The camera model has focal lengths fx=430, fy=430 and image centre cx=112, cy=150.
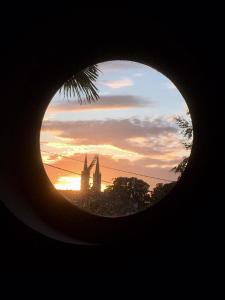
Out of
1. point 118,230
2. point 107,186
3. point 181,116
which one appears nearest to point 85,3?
point 118,230

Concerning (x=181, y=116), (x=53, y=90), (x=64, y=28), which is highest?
(x=181, y=116)

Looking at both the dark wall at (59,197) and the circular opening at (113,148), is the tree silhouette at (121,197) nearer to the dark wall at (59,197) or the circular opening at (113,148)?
the circular opening at (113,148)

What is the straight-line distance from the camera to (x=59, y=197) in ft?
6.46

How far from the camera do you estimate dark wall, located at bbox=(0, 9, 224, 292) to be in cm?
146

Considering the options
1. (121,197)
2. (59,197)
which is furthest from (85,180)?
(59,197)

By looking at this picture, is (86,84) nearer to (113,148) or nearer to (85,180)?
(85,180)

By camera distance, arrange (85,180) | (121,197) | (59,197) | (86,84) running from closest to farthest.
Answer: (59,197)
(86,84)
(121,197)
(85,180)

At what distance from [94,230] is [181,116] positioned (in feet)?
24.9

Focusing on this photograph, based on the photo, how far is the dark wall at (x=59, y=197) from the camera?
146 cm

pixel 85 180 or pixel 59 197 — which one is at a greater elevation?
pixel 85 180

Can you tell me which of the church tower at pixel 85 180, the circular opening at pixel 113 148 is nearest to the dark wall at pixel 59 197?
the circular opening at pixel 113 148

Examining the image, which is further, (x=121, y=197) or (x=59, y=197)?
(x=121, y=197)
